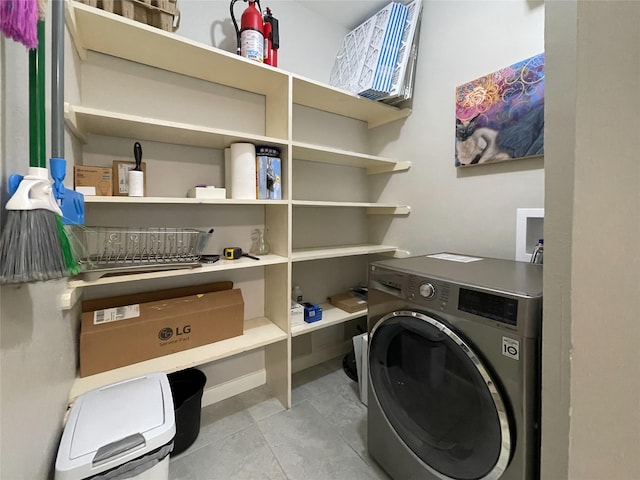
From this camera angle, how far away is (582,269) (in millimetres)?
407

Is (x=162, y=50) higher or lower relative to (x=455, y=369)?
higher

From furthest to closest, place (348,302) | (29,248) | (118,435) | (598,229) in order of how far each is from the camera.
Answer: (348,302) < (118,435) < (29,248) < (598,229)

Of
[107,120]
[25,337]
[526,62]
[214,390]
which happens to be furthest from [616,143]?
[214,390]

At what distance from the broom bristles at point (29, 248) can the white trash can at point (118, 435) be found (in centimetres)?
56

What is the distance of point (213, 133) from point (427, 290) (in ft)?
3.82

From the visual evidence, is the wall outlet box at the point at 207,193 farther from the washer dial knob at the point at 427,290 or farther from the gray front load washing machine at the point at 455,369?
the washer dial knob at the point at 427,290

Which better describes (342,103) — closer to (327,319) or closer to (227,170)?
(227,170)

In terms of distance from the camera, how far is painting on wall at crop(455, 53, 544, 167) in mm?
1307

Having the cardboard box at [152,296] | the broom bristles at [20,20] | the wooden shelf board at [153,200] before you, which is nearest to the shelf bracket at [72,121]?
the wooden shelf board at [153,200]

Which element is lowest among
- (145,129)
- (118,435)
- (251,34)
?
(118,435)

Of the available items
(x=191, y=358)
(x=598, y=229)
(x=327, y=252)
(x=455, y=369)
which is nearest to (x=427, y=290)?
(x=455, y=369)

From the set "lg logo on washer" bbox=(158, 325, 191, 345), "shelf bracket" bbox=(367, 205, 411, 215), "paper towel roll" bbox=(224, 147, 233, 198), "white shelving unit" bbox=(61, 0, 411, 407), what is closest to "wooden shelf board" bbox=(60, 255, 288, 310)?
"white shelving unit" bbox=(61, 0, 411, 407)

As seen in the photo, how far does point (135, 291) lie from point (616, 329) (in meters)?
1.71

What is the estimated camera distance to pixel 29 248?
1.75ft
